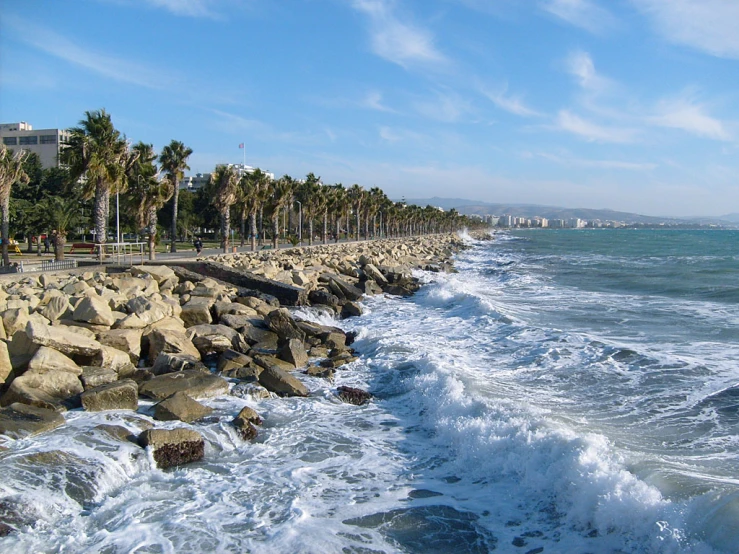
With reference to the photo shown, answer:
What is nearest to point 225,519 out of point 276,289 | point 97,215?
point 276,289

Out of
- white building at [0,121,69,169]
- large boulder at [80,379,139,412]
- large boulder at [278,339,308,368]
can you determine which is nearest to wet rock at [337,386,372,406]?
large boulder at [278,339,308,368]

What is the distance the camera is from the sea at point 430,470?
18.7 ft

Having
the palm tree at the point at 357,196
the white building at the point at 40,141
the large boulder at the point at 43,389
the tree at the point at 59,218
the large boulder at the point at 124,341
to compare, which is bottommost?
the large boulder at the point at 43,389

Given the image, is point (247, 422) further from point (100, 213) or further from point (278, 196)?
point (278, 196)

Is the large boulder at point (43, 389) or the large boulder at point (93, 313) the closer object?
the large boulder at point (43, 389)

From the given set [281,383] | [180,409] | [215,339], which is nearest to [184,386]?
[180,409]

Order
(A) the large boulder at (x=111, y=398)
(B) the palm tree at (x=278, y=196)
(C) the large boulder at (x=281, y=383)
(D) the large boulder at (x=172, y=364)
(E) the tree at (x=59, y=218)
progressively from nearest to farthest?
1. (A) the large boulder at (x=111, y=398)
2. (C) the large boulder at (x=281, y=383)
3. (D) the large boulder at (x=172, y=364)
4. (E) the tree at (x=59, y=218)
5. (B) the palm tree at (x=278, y=196)

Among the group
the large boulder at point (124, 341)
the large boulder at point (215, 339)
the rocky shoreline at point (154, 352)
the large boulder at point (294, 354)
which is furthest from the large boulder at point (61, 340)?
the large boulder at point (294, 354)

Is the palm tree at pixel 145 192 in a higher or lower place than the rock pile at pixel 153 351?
higher

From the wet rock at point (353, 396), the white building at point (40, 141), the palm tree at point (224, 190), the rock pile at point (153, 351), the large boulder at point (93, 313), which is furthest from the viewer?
the white building at point (40, 141)

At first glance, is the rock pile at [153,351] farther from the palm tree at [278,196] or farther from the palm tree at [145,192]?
the palm tree at [278,196]

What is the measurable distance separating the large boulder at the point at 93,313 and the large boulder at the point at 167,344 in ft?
3.05

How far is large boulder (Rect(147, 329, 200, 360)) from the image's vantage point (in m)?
11.4

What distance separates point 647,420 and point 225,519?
6.34m
